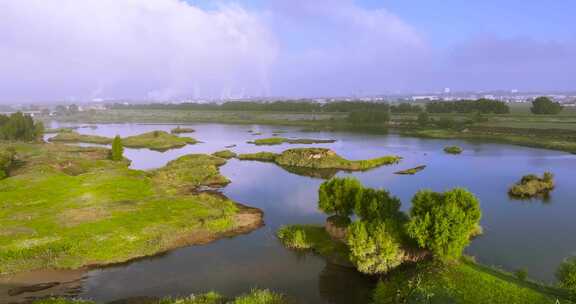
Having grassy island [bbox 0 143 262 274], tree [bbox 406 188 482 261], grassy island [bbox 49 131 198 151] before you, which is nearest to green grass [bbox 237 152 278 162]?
grassy island [bbox 0 143 262 274]

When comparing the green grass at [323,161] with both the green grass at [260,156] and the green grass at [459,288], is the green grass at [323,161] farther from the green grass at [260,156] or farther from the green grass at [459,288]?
the green grass at [459,288]

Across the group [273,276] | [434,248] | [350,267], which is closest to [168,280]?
[273,276]

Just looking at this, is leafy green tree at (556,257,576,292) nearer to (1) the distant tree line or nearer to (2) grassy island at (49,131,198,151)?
(2) grassy island at (49,131,198,151)

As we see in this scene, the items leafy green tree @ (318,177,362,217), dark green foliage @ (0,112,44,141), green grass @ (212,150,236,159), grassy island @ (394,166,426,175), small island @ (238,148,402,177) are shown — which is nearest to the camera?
leafy green tree @ (318,177,362,217)

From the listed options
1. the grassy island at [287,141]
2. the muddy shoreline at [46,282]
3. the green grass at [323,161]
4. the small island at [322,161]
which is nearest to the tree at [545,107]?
the grassy island at [287,141]

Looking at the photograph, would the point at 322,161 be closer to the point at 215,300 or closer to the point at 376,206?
the point at 376,206

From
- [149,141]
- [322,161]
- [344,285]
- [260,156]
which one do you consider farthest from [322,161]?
[149,141]

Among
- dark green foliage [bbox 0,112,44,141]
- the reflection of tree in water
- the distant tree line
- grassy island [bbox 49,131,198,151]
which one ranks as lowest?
the reflection of tree in water

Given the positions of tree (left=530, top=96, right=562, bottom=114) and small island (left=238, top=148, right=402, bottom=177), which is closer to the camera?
small island (left=238, top=148, right=402, bottom=177)
